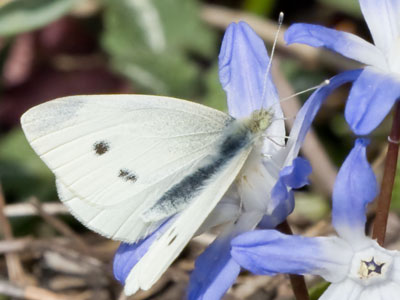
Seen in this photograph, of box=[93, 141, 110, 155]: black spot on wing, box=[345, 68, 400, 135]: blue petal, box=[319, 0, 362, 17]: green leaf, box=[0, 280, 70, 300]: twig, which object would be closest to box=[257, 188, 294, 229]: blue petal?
box=[345, 68, 400, 135]: blue petal

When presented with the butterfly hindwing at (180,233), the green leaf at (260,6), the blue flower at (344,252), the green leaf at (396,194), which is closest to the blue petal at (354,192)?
the blue flower at (344,252)

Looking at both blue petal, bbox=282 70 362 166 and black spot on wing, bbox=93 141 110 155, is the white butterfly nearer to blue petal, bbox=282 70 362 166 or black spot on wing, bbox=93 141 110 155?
black spot on wing, bbox=93 141 110 155

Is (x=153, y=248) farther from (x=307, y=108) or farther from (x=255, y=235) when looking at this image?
(x=307, y=108)

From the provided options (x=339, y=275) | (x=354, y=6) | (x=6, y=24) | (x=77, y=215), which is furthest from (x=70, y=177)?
(x=354, y=6)

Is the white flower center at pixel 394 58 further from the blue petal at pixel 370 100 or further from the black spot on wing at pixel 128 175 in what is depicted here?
the black spot on wing at pixel 128 175

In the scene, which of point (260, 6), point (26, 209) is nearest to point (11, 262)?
point (26, 209)

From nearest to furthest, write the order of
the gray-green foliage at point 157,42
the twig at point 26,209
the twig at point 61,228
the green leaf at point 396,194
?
the green leaf at point 396,194
the twig at point 61,228
the twig at point 26,209
the gray-green foliage at point 157,42

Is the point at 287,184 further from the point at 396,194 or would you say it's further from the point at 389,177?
the point at 396,194
